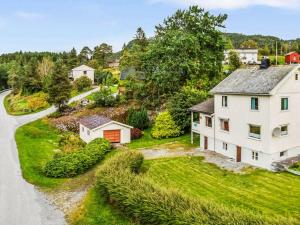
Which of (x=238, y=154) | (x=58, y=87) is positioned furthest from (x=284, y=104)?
(x=58, y=87)

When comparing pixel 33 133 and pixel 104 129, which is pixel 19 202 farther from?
pixel 33 133

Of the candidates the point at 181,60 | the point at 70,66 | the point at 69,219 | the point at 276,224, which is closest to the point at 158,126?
the point at 181,60

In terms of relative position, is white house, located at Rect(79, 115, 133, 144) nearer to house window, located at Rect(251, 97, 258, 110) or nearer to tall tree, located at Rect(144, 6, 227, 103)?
tall tree, located at Rect(144, 6, 227, 103)

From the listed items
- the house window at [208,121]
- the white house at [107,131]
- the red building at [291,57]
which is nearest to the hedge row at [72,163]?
the white house at [107,131]

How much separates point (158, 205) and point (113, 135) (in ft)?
80.4

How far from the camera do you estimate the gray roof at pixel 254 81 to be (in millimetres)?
28516

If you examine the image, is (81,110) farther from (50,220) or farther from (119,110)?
(50,220)

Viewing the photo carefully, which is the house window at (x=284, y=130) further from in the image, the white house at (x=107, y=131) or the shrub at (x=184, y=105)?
the white house at (x=107, y=131)

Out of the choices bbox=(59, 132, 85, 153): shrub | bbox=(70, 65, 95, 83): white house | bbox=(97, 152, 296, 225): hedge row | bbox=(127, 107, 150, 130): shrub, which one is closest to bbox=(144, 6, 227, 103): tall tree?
bbox=(127, 107, 150, 130): shrub

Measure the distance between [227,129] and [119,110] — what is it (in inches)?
979

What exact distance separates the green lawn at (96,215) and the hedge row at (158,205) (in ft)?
1.59

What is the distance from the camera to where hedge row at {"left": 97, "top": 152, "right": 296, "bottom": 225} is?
14702 millimetres

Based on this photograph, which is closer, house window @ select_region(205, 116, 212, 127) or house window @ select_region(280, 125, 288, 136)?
house window @ select_region(280, 125, 288, 136)

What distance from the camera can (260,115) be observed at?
94.3ft
